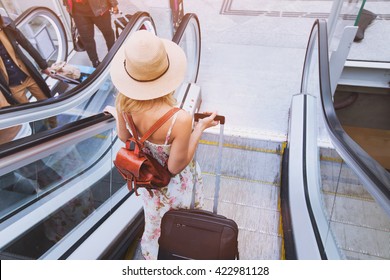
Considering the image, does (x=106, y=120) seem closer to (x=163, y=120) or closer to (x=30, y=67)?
(x=163, y=120)

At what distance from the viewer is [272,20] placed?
610 centimetres

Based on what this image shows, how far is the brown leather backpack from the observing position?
149 centimetres

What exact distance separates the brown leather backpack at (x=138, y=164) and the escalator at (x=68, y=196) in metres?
0.46

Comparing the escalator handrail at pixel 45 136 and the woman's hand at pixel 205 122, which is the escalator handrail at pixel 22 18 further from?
the woman's hand at pixel 205 122

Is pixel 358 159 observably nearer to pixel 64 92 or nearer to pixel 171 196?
pixel 171 196

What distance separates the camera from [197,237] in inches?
64.2

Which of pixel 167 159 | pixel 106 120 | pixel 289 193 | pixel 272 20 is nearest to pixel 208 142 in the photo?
pixel 289 193

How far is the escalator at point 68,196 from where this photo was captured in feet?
5.56

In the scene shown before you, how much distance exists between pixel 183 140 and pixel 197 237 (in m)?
0.58

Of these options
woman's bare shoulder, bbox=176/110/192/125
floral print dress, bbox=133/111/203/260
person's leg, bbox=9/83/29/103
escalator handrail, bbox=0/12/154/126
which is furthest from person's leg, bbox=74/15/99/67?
woman's bare shoulder, bbox=176/110/192/125

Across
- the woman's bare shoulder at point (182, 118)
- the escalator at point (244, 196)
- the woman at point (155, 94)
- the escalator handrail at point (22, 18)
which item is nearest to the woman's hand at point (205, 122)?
the woman at point (155, 94)

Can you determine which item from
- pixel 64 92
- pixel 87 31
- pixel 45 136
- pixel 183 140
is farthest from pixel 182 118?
pixel 87 31

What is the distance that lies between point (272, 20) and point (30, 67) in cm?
488

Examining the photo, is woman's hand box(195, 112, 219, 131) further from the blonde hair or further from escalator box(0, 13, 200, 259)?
escalator box(0, 13, 200, 259)
